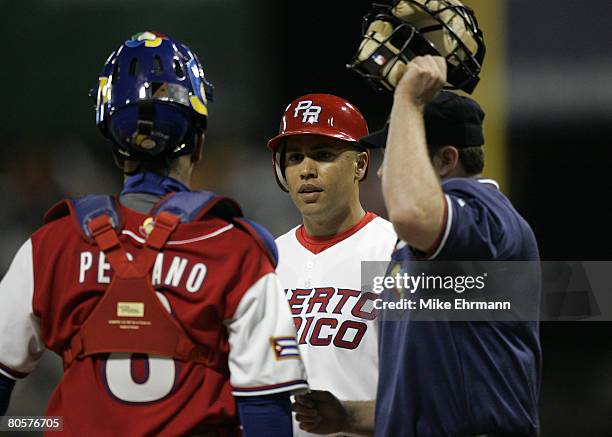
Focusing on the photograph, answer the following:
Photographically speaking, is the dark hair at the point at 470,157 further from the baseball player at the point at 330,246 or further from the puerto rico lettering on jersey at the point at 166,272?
the baseball player at the point at 330,246

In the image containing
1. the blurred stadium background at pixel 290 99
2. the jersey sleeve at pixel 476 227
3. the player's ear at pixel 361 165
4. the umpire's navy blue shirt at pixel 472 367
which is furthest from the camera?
the blurred stadium background at pixel 290 99

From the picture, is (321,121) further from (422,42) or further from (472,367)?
(472,367)

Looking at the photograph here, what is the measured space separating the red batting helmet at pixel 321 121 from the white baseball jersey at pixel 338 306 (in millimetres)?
356

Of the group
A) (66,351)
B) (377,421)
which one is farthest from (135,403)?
(377,421)

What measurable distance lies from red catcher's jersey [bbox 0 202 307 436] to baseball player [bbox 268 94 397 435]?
1.19 m

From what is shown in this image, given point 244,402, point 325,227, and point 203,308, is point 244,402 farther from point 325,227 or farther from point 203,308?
point 325,227

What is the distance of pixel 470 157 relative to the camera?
2807mm

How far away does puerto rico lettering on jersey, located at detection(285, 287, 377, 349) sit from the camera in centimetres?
362

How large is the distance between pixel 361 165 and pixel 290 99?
2.64 m

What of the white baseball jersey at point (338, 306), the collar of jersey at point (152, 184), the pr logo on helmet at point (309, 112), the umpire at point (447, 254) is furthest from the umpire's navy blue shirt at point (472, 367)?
the pr logo on helmet at point (309, 112)


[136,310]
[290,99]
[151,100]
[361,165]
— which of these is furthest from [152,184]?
[290,99]

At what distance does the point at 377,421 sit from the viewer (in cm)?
286

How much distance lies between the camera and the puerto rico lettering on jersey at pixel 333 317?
362 centimetres

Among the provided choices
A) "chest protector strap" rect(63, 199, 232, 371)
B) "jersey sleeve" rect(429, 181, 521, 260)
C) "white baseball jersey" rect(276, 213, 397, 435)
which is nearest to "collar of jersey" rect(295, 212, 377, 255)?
"white baseball jersey" rect(276, 213, 397, 435)
